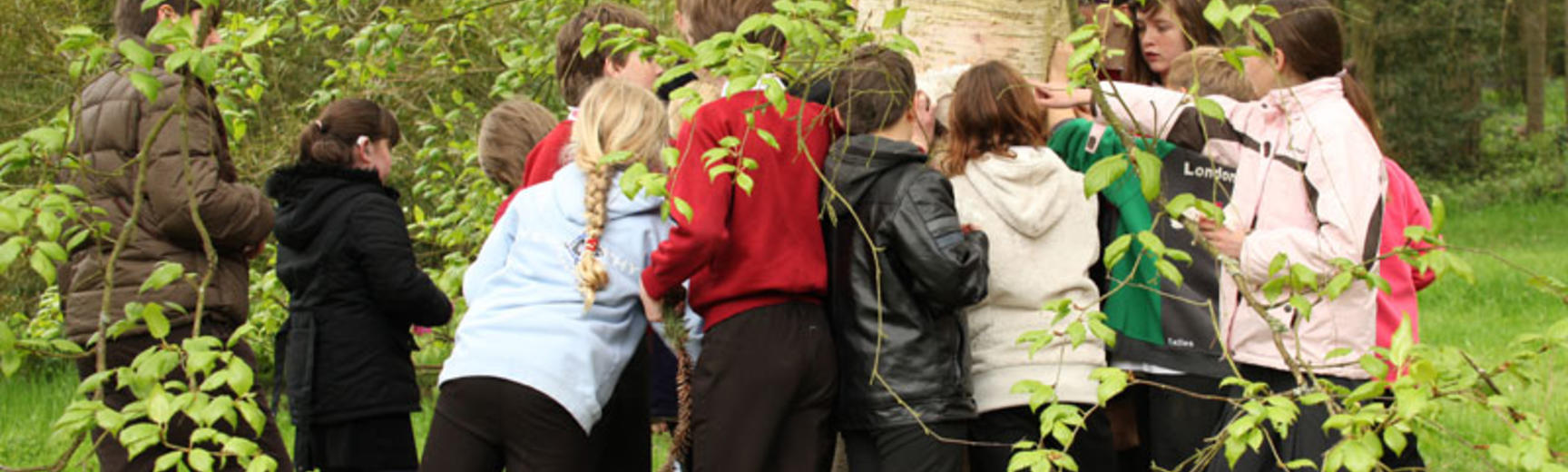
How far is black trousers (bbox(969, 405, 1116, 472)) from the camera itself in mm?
3859

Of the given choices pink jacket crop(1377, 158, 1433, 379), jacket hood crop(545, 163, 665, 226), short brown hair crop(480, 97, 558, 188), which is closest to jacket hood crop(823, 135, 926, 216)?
jacket hood crop(545, 163, 665, 226)

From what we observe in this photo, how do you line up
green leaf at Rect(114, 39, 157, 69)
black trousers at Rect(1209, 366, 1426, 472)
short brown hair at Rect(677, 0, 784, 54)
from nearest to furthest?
green leaf at Rect(114, 39, 157, 69)
black trousers at Rect(1209, 366, 1426, 472)
short brown hair at Rect(677, 0, 784, 54)

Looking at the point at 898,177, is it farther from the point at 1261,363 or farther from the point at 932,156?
the point at 1261,363

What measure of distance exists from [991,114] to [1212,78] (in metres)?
0.70

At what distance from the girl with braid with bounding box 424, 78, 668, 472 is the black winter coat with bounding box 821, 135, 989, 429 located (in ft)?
1.63

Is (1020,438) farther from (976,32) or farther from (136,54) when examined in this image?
(136,54)

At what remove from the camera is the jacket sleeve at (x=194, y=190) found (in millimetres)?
4348

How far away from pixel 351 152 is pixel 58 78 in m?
5.98

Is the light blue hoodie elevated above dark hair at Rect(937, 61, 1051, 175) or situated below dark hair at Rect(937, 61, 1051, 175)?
below

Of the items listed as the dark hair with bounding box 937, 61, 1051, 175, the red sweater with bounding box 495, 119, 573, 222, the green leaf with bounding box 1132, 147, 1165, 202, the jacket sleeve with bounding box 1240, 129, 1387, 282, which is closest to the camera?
the green leaf with bounding box 1132, 147, 1165, 202

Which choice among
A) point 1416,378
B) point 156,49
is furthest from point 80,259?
point 1416,378

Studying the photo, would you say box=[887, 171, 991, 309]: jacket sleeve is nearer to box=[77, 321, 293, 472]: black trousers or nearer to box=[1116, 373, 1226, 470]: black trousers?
box=[1116, 373, 1226, 470]: black trousers

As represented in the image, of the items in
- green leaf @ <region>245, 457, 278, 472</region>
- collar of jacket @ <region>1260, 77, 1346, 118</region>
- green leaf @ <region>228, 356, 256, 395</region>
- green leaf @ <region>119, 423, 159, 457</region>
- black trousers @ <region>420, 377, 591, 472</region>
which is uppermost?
collar of jacket @ <region>1260, 77, 1346, 118</region>

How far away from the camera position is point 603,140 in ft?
12.5
